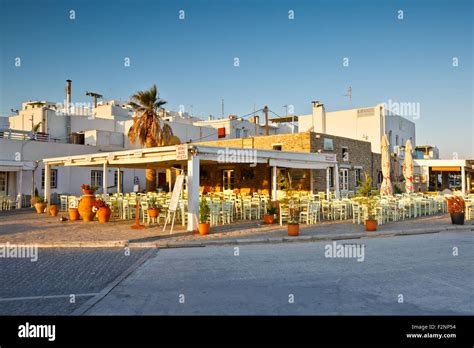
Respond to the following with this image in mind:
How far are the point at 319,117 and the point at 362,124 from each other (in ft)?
13.3

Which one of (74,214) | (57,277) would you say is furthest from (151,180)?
(57,277)

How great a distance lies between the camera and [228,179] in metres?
25.2

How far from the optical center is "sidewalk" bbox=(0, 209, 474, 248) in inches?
444

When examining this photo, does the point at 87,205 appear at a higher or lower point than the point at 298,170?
lower

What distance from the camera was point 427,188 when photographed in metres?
36.6

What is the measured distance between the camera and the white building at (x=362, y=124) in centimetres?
3603

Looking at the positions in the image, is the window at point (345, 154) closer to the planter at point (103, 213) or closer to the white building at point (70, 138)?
the white building at point (70, 138)

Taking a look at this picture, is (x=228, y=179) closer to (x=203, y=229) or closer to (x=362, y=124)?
(x=203, y=229)

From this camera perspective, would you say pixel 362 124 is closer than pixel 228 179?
No

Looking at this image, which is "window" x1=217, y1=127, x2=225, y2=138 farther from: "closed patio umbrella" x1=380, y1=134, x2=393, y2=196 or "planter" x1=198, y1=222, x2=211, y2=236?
"planter" x1=198, y1=222, x2=211, y2=236

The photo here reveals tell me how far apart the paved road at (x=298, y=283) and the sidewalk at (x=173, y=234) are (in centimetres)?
147

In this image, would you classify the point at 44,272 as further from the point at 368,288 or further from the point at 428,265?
the point at 428,265
